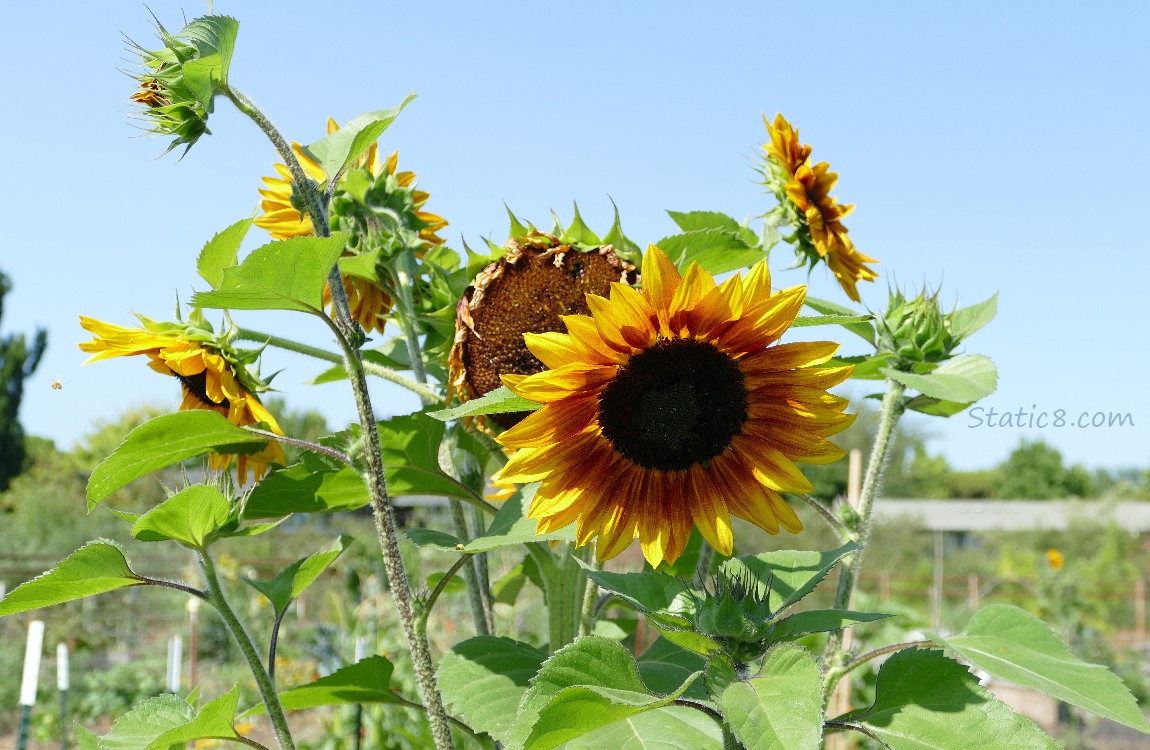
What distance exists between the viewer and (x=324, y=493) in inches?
34.6

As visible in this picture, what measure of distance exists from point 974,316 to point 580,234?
1.29 feet

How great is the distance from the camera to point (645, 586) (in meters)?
0.71

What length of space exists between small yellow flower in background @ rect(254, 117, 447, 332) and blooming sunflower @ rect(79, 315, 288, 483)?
119 mm

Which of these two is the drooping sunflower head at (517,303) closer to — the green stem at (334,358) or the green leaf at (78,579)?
the green stem at (334,358)

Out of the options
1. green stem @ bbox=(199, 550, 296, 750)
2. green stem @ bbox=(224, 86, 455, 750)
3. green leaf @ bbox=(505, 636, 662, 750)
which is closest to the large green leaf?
green stem @ bbox=(199, 550, 296, 750)

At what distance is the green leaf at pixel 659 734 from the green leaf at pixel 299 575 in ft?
1.05

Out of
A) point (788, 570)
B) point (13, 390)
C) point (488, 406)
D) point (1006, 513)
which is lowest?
point (788, 570)

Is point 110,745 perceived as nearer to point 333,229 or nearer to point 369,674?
point 369,674

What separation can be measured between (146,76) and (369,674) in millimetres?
537

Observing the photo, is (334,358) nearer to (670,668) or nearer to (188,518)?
(188,518)

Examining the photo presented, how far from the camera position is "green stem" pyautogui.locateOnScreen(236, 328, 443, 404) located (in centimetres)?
91

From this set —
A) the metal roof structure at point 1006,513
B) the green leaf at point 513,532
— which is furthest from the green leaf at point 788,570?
the metal roof structure at point 1006,513

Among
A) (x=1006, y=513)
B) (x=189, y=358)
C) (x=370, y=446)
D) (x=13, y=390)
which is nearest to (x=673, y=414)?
(x=370, y=446)

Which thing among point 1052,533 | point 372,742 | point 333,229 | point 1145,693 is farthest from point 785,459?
point 1052,533
